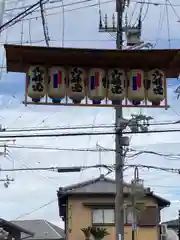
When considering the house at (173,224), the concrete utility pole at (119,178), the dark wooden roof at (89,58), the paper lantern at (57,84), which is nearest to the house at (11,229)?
the concrete utility pole at (119,178)

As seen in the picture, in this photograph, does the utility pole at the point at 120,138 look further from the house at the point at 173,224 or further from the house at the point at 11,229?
the house at the point at 173,224

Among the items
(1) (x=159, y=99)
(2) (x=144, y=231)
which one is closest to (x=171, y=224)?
(2) (x=144, y=231)

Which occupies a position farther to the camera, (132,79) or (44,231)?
(44,231)

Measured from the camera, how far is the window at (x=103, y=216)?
1523 inches

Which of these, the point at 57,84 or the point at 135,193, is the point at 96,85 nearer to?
the point at 57,84

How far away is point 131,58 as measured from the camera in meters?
14.1

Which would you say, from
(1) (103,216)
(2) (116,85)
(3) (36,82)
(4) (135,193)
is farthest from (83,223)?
(3) (36,82)

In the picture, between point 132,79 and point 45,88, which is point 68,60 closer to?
point 45,88

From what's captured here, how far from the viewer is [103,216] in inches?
1527

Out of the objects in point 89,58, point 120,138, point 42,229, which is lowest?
point 42,229

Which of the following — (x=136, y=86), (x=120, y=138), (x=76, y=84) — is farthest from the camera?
(x=120, y=138)

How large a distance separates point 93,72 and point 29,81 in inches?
68.7

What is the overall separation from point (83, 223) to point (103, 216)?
1.52 m

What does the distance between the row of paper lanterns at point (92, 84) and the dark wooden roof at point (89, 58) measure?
0.59 feet
